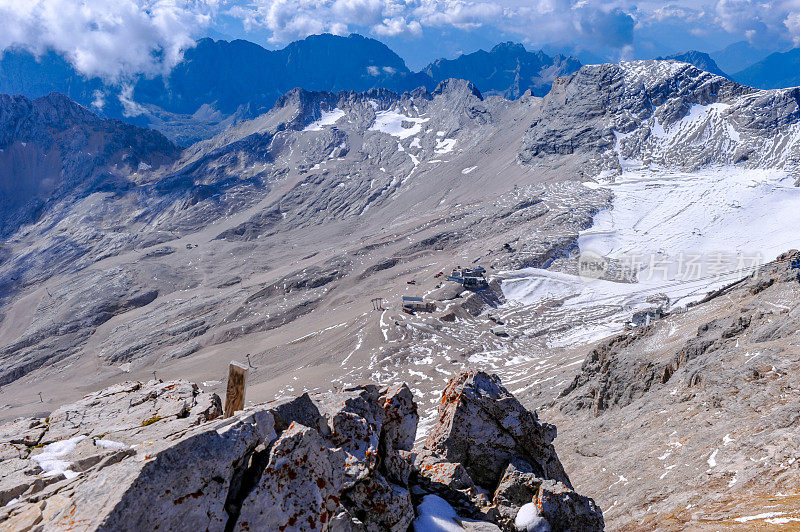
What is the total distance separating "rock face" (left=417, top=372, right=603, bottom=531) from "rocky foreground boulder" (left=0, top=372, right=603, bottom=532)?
4cm

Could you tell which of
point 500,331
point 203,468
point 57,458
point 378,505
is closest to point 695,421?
point 378,505

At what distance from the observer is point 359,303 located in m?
105

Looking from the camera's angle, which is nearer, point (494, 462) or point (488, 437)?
point (494, 462)

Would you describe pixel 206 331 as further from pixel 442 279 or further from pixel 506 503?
pixel 506 503

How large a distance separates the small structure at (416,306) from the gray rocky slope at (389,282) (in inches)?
64.7

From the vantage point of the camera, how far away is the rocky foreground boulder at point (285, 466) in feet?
28.9

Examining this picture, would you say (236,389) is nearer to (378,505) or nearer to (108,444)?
(108,444)

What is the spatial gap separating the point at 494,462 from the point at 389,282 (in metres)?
99.4

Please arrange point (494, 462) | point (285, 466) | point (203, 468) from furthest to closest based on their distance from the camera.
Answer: point (494, 462)
point (285, 466)
point (203, 468)

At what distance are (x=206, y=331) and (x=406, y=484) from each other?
106 metres

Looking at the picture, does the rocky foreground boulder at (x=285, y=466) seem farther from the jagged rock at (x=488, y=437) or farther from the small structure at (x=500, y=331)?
the small structure at (x=500, y=331)

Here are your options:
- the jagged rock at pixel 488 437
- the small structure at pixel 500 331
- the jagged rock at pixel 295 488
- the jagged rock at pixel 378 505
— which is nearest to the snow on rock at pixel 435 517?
the jagged rock at pixel 378 505

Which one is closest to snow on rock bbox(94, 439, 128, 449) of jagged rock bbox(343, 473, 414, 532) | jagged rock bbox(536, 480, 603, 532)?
jagged rock bbox(343, 473, 414, 532)

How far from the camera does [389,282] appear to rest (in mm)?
116375
